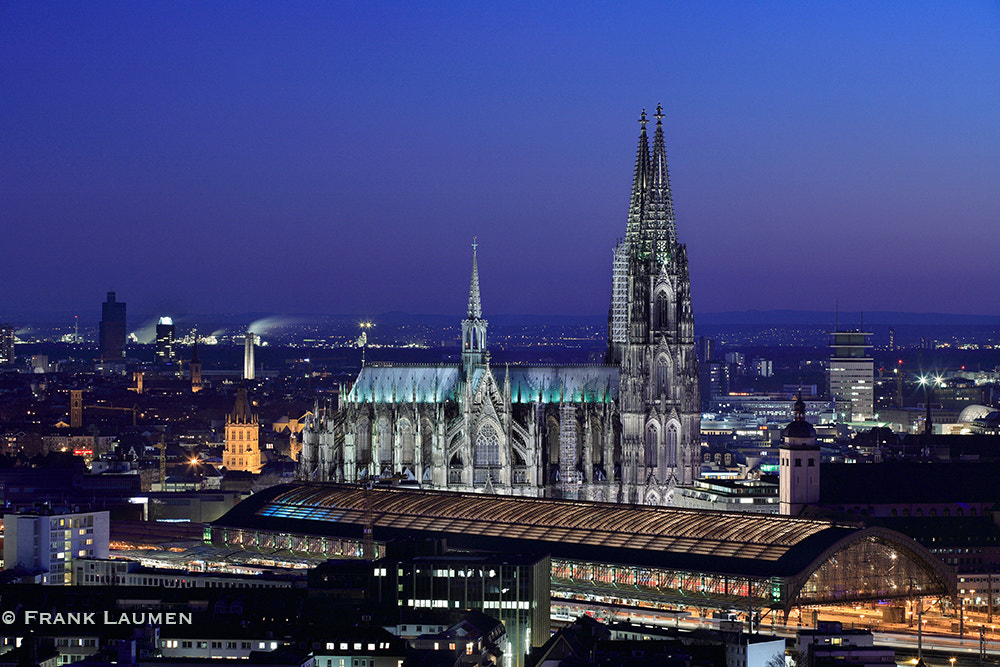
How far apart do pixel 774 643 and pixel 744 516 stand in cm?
2572

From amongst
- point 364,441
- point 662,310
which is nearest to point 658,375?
point 662,310

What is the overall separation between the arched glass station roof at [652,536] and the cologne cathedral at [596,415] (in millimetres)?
5794

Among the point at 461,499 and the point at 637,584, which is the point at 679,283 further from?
the point at 637,584

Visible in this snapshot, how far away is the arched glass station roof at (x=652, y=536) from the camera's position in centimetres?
10812

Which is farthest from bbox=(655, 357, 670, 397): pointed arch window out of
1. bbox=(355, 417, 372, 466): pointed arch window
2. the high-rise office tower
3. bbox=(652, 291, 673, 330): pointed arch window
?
bbox=(355, 417, 372, 466): pointed arch window

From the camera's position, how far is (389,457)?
144m

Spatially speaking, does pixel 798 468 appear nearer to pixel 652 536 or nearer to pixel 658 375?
pixel 658 375

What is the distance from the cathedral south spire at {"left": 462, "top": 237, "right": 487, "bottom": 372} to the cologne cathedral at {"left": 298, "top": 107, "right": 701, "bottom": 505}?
4.54 ft

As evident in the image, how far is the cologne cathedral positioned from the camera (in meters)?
139

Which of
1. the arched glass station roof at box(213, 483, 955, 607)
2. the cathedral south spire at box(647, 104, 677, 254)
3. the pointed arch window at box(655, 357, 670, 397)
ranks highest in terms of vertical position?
the cathedral south spire at box(647, 104, 677, 254)

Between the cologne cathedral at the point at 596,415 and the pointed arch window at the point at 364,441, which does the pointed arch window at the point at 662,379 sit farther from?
the pointed arch window at the point at 364,441

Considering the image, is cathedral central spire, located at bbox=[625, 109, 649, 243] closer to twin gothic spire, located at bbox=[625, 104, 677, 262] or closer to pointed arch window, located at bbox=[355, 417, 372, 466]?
twin gothic spire, located at bbox=[625, 104, 677, 262]

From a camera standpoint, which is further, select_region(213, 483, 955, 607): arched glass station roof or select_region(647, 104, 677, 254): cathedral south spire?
select_region(647, 104, 677, 254): cathedral south spire

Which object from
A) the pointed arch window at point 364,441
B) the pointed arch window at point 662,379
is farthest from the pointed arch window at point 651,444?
the pointed arch window at point 364,441
